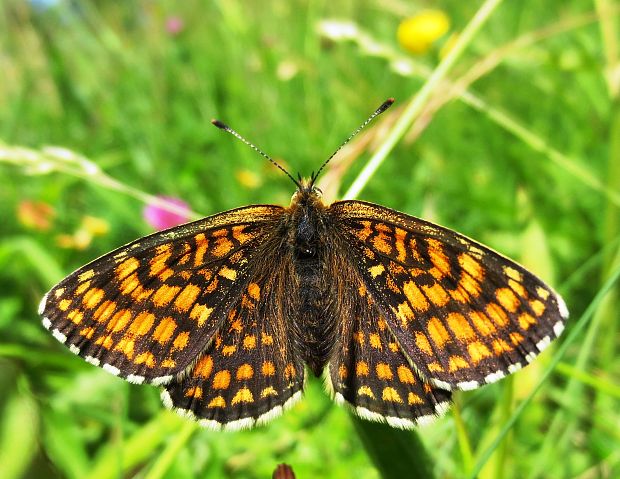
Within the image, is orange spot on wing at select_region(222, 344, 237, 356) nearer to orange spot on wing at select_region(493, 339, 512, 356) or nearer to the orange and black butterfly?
the orange and black butterfly

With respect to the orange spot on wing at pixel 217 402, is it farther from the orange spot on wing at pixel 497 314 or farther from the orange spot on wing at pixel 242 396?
the orange spot on wing at pixel 497 314

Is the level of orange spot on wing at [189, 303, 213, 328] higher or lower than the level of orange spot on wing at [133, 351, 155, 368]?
higher

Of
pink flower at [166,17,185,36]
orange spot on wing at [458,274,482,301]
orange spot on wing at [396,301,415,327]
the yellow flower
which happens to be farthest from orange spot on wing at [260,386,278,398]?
pink flower at [166,17,185,36]

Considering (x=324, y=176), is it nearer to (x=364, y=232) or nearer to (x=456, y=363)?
(x=364, y=232)

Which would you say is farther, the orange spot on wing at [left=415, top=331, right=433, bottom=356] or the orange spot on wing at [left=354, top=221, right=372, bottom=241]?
the orange spot on wing at [left=354, top=221, right=372, bottom=241]

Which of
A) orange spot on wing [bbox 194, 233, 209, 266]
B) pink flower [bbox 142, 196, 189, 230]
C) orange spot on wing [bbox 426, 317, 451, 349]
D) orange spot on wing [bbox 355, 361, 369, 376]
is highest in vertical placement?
pink flower [bbox 142, 196, 189, 230]

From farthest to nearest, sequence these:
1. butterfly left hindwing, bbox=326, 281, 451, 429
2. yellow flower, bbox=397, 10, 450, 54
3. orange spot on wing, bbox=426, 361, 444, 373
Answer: yellow flower, bbox=397, 10, 450, 54 < orange spot on wing, bbox=426, 361, 444, 373 < butterfly left hindwing, bbox=326, 281, 451, 429

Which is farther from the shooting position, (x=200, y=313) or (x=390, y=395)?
(x=200, y=313)

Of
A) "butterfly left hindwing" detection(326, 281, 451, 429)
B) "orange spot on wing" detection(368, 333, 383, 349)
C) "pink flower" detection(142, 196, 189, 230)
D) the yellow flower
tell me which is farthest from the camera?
the yellow flower

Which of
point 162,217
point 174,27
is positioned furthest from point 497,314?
point 174,27
